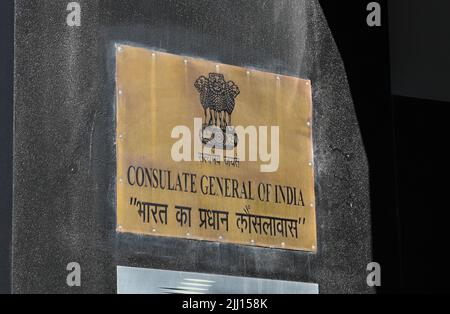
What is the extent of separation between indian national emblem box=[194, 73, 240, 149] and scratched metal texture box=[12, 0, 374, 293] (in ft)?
0.52

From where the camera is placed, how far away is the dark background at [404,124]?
7258mm

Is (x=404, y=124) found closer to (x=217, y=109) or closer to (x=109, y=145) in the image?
(x=217, y=109)

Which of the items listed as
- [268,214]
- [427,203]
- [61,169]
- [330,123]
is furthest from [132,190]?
[427,203]

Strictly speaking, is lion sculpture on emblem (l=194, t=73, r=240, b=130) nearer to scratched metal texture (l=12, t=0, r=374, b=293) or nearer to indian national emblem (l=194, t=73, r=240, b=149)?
indian national emblem (l=194, t=73, r=240, b=149)

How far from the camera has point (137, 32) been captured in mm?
6371

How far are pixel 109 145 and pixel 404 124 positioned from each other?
2958 millimetres

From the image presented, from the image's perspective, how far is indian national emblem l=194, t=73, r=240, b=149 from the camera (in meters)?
6.47

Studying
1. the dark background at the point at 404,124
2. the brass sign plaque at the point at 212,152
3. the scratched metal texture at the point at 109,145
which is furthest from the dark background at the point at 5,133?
the dark background at the point at 404,124

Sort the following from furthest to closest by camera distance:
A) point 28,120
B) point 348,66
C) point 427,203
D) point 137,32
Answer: point 427,203, point 348,66, point 137,32, point 28,120

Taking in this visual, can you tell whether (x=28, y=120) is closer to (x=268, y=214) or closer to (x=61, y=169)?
(x=61, y=169)

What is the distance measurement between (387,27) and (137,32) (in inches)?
77.8

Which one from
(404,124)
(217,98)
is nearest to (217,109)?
(217,98)

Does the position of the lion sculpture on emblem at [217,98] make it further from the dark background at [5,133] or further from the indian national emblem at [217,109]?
the dark background at [5,133]

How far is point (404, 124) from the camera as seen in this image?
8.39 metres
